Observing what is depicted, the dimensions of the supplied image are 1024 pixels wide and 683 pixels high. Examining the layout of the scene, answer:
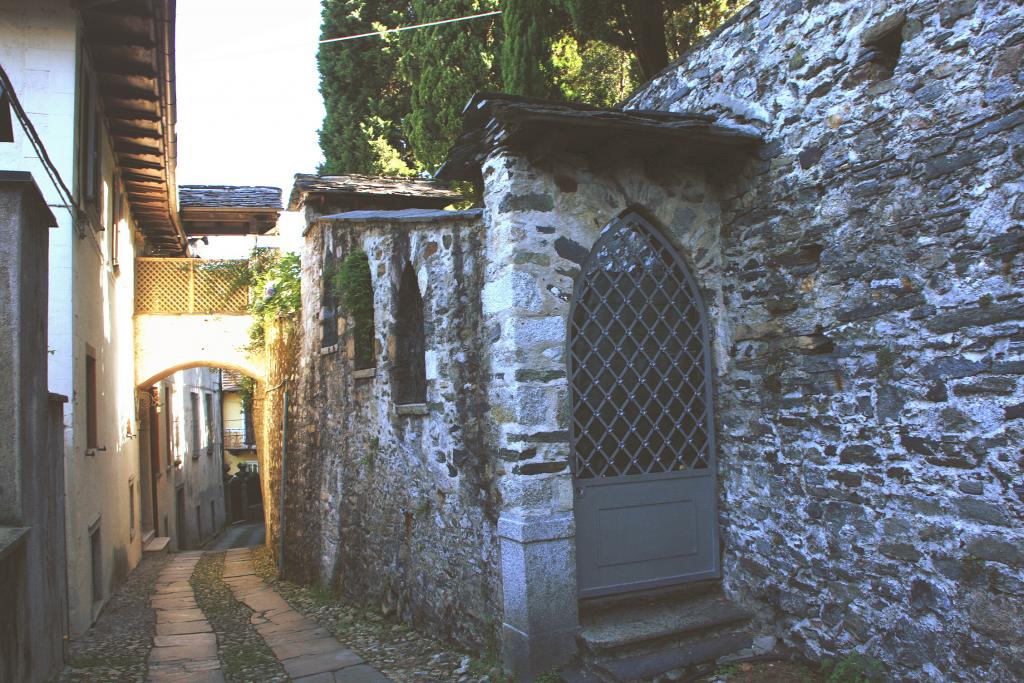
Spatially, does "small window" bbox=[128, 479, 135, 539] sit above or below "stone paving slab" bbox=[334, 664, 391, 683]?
above

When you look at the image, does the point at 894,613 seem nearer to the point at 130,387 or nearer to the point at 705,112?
the point at 705,112

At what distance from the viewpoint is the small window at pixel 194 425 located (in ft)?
62.9

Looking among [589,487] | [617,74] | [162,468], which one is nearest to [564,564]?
[589,487]

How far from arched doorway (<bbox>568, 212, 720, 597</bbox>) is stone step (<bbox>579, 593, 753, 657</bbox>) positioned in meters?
0.14

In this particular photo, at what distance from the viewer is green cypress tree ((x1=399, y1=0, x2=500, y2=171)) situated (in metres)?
10.9

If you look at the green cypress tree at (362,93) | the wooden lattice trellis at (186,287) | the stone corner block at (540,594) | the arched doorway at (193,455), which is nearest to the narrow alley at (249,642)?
the stone corner block at (540,594)

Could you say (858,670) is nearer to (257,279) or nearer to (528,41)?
(528,41)

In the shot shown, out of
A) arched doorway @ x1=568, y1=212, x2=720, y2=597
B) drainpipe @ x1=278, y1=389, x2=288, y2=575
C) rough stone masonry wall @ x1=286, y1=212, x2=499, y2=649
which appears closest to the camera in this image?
arched doorway @ x1=568, y1=212, x2=720, y2=597

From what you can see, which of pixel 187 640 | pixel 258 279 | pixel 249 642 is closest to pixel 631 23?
pixel 258 279

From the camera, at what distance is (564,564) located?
14.6 feet

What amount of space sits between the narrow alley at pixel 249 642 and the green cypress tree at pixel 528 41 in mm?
6566

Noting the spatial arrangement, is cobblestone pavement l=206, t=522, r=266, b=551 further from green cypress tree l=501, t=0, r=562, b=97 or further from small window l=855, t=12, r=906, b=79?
small window l=855, t=12, r=906, b=79

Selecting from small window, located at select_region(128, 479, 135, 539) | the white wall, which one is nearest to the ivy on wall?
small window, located at select_region(128, 479, 135, 539)

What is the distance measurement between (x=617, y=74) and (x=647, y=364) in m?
8.10
